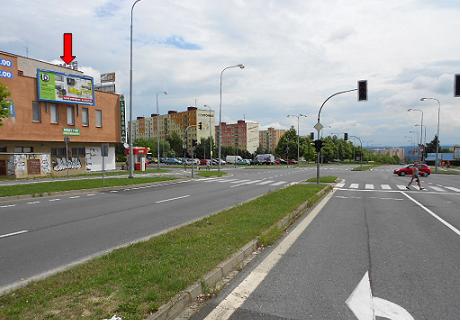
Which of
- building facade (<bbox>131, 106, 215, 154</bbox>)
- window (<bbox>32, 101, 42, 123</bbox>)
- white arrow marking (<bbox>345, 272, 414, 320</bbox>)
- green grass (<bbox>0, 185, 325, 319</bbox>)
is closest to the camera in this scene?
green grass (<bbox>0, 185, 325, 319</bbox>)

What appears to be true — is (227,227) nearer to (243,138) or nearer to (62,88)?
(62,88)

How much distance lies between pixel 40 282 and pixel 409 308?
4581 mm

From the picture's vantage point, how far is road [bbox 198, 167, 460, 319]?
4410 mm

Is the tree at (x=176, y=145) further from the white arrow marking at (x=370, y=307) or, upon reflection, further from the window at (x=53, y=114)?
the white arrow marking at (x=370, y=307)

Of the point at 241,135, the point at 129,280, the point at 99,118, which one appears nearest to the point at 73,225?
the point at 129,280

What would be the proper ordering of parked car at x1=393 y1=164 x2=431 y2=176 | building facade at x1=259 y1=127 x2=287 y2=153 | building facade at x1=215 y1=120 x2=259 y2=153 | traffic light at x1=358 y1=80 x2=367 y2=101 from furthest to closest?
building facade at x1=259 y1=127 x2=287 y2=153, building facade at x1=215 y1=120 x2=259 y2=153, parked car at x1=393 y1=164 x2=431 y2=176, traffic light at x1=358 y1=80 x2=367 y2=101

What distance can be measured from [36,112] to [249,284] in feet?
110

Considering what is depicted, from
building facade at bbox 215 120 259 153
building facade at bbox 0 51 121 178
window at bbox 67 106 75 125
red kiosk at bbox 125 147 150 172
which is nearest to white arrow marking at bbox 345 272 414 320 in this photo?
building facade at bbox 0 51 121 178

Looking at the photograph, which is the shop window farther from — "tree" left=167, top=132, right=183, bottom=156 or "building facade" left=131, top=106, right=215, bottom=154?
"tree" left=167, top=132, right=183, bottom=156

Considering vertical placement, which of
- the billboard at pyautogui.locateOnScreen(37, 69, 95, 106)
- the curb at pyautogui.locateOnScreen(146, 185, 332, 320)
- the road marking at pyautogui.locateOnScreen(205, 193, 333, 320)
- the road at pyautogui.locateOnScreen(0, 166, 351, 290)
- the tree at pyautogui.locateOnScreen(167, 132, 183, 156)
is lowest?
the road at pyautogui.locateOnScreen(0, 166, 351, 290)

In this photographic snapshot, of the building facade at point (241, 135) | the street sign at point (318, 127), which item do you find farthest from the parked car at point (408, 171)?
the building facade at point (241, 135)

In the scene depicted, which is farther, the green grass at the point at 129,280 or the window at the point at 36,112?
the window at the point at 36,112

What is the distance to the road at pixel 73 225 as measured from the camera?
21.6 ft

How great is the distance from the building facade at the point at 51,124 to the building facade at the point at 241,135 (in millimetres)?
107904
